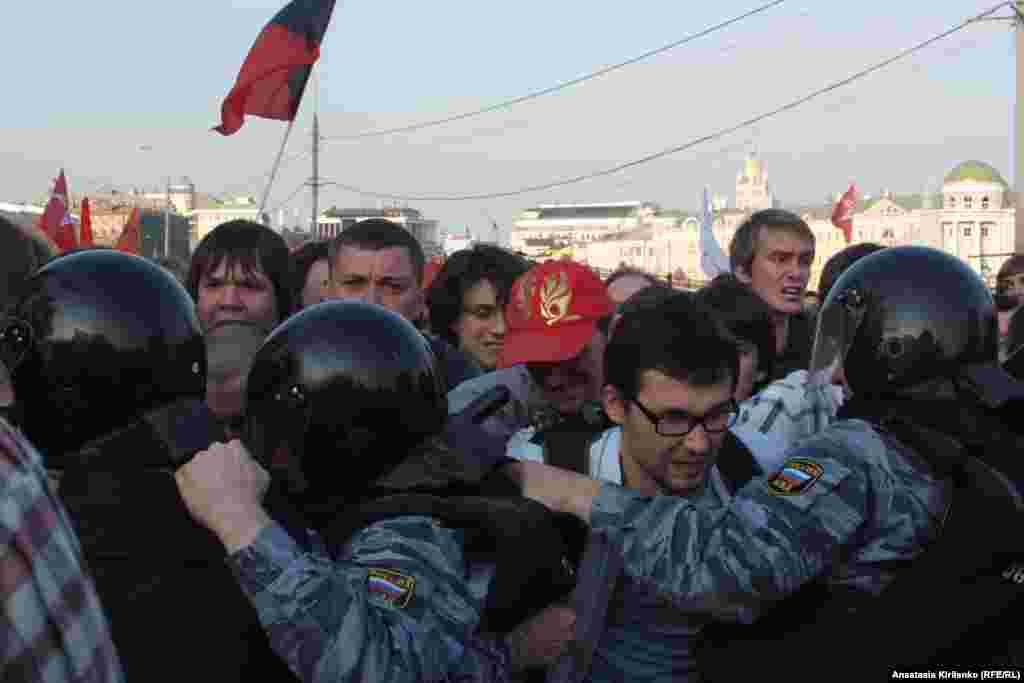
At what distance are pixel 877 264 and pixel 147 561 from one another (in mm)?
1745

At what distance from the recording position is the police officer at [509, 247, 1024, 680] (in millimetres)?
2059

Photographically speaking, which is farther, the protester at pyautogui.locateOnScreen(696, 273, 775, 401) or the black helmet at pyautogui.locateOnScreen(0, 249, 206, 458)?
the protester at pyautogui.locateOnScreen(696, 273, 775, 401)

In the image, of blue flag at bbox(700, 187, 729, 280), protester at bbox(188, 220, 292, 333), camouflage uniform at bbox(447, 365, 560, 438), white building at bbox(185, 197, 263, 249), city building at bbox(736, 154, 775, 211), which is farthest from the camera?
city building at bbox(736, 154, 775, 211)

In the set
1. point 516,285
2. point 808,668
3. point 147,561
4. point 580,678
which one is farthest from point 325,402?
point 516,285

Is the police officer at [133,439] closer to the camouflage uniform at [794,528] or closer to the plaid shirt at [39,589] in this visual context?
the plaid shirt at [39,589]

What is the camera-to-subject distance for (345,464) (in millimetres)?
1945

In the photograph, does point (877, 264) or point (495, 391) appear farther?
point (877, 264)

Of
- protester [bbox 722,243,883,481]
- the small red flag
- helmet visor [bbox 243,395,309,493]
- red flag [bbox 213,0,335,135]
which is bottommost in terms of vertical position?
protester [bbox 722,243,883,481]

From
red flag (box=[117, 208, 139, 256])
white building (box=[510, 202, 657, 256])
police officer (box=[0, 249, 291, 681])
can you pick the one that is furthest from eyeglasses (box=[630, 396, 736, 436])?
white building (box=[510, 202, 657, 256])

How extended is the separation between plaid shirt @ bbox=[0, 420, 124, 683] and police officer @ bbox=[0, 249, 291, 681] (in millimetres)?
594

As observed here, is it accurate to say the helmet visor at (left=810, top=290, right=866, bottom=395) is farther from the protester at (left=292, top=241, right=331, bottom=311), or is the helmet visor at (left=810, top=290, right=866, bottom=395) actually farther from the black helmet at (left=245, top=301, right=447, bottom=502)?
the protester at (left=292, top=241, right=331, bottom=311)

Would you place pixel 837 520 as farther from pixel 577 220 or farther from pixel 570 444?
pixel 577 220

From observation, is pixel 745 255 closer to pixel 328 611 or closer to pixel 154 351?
pixel 154 351

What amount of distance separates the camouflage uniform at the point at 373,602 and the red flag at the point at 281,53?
702 centimetres
